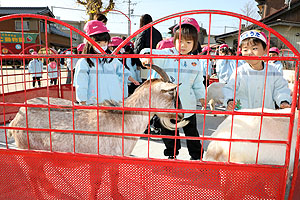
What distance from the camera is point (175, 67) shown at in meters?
2.61

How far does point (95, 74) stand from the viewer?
2705 mm

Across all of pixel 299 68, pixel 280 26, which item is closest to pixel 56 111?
pixel 299 68

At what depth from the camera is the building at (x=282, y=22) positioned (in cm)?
1612

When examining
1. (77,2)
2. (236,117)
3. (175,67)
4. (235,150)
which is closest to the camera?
(235,150)

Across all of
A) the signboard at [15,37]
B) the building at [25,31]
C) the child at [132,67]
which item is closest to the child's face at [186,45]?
the child at [132,67]

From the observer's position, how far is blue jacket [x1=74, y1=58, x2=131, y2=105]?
259cm

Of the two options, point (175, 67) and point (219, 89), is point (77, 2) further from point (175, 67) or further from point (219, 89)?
point (175, 67)

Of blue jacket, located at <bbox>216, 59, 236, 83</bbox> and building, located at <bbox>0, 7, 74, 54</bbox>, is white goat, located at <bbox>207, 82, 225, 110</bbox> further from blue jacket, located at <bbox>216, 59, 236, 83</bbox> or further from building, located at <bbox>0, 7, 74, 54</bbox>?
building, located at <bbox>0, 7, 74, 54</bbox>

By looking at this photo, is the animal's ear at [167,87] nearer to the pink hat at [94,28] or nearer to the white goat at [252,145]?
the white goat at [252,145]

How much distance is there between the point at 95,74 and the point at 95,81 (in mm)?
88

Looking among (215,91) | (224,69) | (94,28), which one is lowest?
(215,91)

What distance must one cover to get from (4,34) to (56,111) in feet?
89.6

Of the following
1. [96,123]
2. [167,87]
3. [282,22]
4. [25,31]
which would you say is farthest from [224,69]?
[25,31]

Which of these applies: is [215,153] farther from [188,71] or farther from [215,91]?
[215,91]
